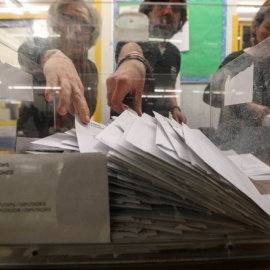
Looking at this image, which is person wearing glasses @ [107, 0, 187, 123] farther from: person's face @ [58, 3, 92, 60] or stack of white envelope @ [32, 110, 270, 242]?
stack of white envelope @ [32, 110, 270, 242]

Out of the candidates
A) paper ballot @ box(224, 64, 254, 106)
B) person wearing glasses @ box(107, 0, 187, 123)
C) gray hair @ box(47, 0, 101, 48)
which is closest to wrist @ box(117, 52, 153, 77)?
person wearing glasses @ box(107, 0, 187, 123)

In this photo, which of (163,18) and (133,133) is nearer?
(133,133)

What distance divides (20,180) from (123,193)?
148 mm

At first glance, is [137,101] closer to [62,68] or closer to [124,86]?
[124,86]

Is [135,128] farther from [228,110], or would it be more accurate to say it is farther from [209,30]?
[209,30]

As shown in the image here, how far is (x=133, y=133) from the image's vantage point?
0.41 meters

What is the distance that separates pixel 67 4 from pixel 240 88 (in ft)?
1.70

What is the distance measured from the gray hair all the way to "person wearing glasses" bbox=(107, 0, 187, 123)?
8 cm

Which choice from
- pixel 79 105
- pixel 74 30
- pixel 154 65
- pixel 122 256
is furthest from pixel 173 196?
pixel 74 30

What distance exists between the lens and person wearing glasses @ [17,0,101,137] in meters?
0.59

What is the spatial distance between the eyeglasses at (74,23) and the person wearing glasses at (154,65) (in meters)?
0.10

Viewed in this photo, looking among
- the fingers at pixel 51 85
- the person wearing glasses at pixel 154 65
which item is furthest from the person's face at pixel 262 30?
the fingers at pixel 51 85

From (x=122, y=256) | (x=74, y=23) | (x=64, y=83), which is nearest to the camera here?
(x=122, y=256)

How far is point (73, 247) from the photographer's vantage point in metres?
0.36
